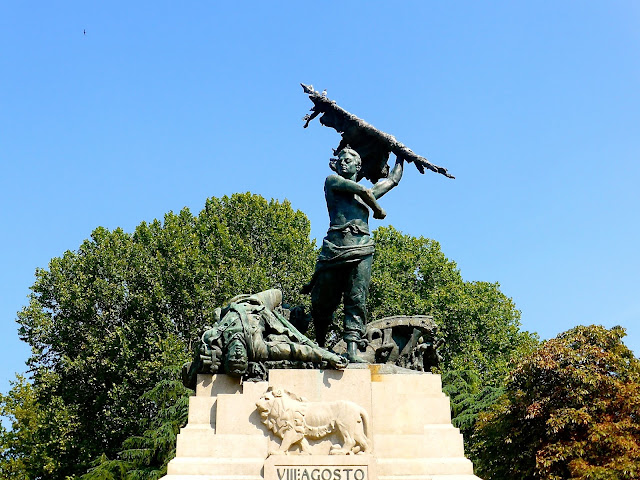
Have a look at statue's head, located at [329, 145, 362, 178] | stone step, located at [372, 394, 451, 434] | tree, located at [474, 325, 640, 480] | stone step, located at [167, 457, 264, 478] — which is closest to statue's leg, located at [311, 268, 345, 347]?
statue's head, located at [329, 145, 362, 178]

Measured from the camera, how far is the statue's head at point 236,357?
934 centimetres

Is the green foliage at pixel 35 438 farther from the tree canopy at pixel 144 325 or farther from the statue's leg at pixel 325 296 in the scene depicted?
the statue's leg at pixel 325 296

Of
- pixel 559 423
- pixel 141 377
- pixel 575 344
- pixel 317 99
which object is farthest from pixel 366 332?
pixel 141 377

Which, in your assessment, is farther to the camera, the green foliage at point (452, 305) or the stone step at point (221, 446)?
the green foliage at point (452, 305)

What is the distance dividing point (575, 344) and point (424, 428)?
13.1 meters

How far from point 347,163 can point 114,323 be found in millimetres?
19549

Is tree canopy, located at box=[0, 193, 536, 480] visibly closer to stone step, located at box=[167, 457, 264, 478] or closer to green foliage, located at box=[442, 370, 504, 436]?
green foliage, located at box=[442, 370, 504, 436]

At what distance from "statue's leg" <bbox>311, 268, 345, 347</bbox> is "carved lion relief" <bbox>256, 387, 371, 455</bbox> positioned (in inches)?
75.0

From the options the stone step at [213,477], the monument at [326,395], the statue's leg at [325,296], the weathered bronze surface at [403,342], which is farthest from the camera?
the weathered bronze surface at [403,342]

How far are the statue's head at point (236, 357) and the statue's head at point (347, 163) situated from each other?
2892 millimetres

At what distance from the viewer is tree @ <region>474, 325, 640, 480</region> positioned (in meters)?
19.0

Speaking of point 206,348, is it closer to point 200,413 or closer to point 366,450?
point 200,413

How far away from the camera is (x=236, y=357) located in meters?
Answer: 9.35

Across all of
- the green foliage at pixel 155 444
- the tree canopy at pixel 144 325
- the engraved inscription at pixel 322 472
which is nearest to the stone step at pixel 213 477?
the engraved inscription at pixel 322 472
